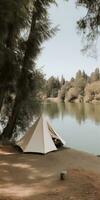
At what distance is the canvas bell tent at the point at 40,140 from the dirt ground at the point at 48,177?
34 centimetres

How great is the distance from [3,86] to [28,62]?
156cm

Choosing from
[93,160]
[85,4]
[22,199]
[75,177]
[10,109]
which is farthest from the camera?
[10,109]

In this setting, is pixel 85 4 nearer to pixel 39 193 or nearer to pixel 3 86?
pixel 39 193

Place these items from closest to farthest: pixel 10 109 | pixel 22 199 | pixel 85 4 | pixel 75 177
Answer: pixel 22 199 < pixel 85 4 < pixel 75 177 < pixel 10 109

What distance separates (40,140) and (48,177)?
3.14 metres

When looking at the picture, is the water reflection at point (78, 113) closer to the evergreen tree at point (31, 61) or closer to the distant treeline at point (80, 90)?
the distant treeline at point (80, 90)

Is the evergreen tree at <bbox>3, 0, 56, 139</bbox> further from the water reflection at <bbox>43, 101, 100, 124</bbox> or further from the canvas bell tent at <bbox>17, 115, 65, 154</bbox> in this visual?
the water reflection at <bbox>43, 101, 100, 124</bbox>

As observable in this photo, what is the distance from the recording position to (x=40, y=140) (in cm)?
1000

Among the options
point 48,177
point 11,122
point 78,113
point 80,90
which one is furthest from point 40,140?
point 80,90

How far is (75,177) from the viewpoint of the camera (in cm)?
664

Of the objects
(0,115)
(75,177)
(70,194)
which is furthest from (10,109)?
(70,194)

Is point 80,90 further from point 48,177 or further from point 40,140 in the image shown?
point 48,177

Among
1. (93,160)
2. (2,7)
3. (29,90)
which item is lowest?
(93,160)

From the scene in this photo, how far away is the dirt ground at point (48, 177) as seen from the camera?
5.64 metres
